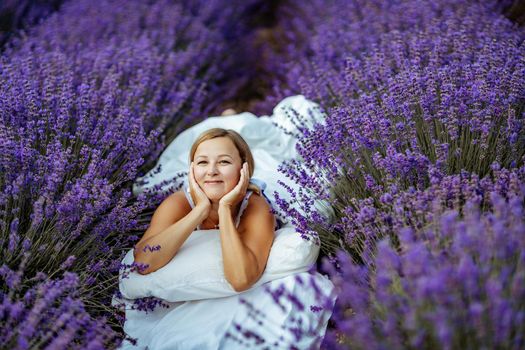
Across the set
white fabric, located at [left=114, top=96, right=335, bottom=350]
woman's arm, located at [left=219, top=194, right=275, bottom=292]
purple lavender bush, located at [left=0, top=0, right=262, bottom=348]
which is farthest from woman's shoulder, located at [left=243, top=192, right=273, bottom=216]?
purple lavender bush, located at [left=0, top=0, right=262, bottom=348]

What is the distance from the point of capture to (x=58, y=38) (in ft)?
11.0

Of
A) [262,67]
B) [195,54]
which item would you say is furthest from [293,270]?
[262,67]

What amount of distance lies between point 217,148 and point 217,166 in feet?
0.28

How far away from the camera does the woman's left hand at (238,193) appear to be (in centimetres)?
202

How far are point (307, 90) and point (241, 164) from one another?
0.93m

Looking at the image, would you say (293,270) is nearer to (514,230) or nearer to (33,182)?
(514,230)

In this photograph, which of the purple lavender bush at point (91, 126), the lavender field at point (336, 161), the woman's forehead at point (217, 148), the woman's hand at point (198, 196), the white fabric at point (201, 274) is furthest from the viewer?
the woman's forehead at point (217, 148)

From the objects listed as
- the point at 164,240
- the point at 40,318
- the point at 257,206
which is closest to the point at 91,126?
the point at 164,240

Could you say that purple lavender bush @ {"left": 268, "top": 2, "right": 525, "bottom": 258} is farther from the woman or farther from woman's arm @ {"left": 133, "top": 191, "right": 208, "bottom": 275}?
woman's arm @ {"left": 133, "top": 191, "right": 208, "bottom": 275}

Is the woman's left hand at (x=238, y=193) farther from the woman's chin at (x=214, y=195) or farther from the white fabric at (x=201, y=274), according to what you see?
the white fabric at (x=201, y=274)

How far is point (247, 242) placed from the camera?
1.99 metres

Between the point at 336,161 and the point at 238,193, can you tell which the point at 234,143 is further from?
the point at 336,161

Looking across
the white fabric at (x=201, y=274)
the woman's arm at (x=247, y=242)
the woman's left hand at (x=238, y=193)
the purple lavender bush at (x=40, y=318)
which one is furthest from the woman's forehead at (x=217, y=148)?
the purple lavender bush at (x=40, y=318)

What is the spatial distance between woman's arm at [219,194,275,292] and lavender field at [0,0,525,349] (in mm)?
138
